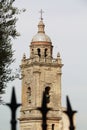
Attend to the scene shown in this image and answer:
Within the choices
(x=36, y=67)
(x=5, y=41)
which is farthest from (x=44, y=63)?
(x=5, y=41)

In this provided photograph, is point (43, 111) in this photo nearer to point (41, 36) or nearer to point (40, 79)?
point (40, 79)

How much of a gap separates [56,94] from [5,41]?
4812 cm

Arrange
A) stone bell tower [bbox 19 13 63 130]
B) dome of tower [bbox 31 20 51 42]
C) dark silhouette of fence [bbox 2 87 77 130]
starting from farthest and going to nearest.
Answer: dome of tower [bbox 31 20 51 42]
stone bell tower [bbox 19 13 63 130]
dark silhouette of fence [bbox 2 87 77 130]

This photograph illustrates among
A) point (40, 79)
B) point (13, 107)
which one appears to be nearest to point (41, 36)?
point (40, 79)

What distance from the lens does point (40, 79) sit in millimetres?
64750

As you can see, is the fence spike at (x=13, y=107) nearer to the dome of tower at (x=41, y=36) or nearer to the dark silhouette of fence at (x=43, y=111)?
the dark silhouette of fence at (x=43, y=111)

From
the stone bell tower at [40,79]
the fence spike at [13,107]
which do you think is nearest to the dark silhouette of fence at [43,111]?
the fence spike at [13,107]

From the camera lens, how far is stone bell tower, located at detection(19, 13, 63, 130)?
6400 cm

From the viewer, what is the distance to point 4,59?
17062 millimetres

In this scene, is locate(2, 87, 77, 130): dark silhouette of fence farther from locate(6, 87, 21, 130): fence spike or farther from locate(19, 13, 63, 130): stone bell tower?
locate(19, 13, 63, 130): stone bell tower

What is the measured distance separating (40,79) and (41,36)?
5.17 metres

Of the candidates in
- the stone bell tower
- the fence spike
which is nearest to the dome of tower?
the stone bell tower

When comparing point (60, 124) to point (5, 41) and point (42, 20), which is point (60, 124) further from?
point (5, 41)

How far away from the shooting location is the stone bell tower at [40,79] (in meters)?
64.0
